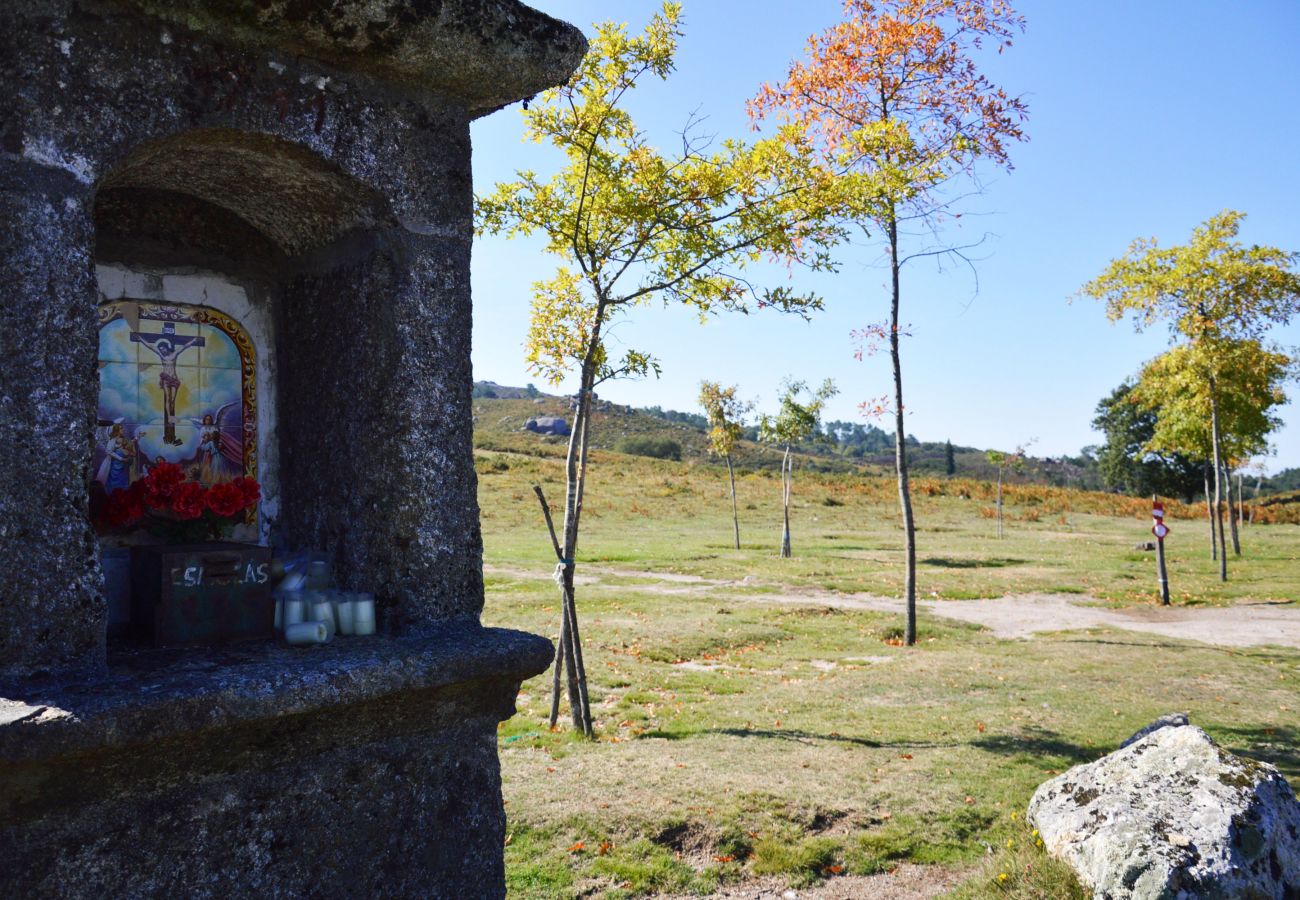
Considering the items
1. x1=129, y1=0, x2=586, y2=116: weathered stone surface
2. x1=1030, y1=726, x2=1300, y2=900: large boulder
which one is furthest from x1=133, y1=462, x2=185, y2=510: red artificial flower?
x1=1030, y1=726, x2=1300, y2=900: large boulder

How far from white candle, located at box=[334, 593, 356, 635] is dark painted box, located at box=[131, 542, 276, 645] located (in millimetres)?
227

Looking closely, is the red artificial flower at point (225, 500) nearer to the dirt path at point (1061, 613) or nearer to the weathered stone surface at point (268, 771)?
the weathered stone surface at point (268, 771)

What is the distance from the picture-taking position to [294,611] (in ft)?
10.6

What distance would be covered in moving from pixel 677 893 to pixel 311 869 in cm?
300

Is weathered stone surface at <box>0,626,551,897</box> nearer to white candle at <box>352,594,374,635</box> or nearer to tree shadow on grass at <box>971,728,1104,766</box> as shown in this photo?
white candle at <box>352,594,374,635</box>

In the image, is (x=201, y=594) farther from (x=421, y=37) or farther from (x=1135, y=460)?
(x=1135, y=460)

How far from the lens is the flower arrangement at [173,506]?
3.19 metres

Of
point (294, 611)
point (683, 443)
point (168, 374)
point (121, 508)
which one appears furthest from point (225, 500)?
point (683, 443)

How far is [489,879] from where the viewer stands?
3.17 meters

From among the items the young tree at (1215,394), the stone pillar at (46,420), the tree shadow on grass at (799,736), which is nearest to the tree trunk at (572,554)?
the tree shadow on grass at (799,736)

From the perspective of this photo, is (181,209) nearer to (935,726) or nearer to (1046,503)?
(935,726)

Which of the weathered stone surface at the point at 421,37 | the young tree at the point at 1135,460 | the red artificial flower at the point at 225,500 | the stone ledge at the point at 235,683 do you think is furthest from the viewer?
the young tree at the point at 1135,460

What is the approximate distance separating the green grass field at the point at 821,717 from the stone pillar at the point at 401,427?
2.70 meters

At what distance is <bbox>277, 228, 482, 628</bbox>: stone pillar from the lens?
322cm
